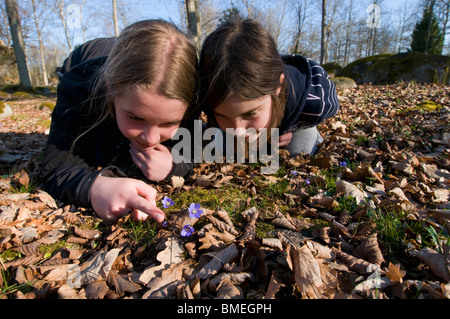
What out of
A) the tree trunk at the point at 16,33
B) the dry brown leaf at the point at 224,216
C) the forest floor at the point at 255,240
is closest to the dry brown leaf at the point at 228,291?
the forest floor at the point at 255,240

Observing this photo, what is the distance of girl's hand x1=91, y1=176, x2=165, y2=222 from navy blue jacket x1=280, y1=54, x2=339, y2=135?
1.67 meters

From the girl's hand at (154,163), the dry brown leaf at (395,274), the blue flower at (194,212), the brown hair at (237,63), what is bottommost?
the dry brown leaf at (395,274)

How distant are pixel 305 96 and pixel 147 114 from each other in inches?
65.7

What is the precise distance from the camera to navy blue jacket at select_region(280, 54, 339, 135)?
8.62ft

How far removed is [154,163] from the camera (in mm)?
2254

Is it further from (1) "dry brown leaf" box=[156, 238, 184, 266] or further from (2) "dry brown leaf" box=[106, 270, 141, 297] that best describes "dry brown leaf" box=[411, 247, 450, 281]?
(2) "dry brown leaf" box=[106, 270, 141, 297]

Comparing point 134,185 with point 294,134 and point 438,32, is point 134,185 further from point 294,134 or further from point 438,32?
point 438,32

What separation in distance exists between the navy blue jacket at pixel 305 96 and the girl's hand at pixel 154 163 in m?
1.33

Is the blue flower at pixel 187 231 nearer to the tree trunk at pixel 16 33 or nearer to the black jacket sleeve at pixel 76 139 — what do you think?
the black jacket sleeve at pixel 76 139

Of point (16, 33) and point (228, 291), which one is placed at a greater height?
point (16, 33)

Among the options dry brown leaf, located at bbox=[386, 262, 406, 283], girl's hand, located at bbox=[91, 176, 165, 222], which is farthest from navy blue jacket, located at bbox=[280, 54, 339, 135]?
dry brown leaf, located at bbox=[386, 262, 406, 283]

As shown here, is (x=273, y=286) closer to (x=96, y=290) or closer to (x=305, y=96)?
(x=96, y=290)

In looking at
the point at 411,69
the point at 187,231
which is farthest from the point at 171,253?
the point at 411,69

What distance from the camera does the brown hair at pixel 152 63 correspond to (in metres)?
1.73
